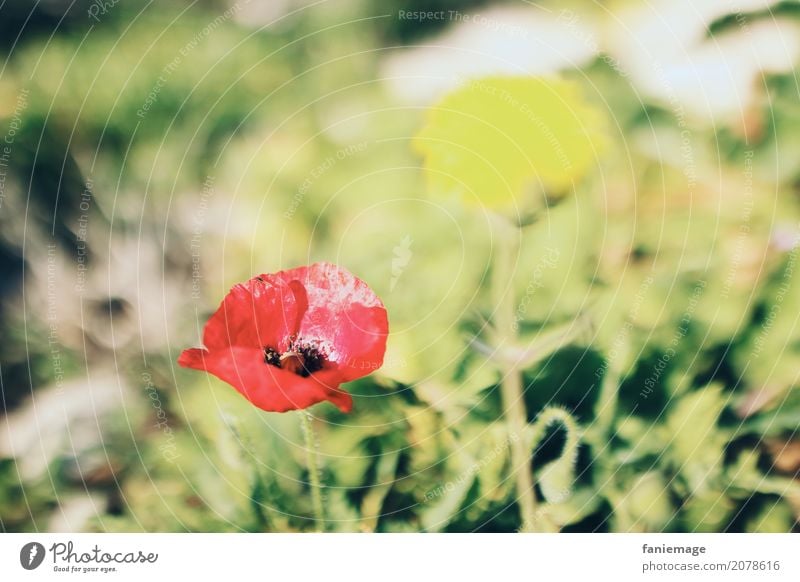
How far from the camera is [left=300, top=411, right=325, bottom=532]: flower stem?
0.64m

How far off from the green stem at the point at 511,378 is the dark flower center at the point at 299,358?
15cm

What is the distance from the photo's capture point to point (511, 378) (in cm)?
65

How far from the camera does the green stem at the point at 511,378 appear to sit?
65 centimetres

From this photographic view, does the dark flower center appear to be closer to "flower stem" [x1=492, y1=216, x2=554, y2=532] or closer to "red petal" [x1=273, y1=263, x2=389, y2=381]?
"red petal" [x1=273, y1=263, x2=389, y2=381]

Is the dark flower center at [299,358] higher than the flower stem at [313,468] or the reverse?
higher

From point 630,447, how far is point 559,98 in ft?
0.98
